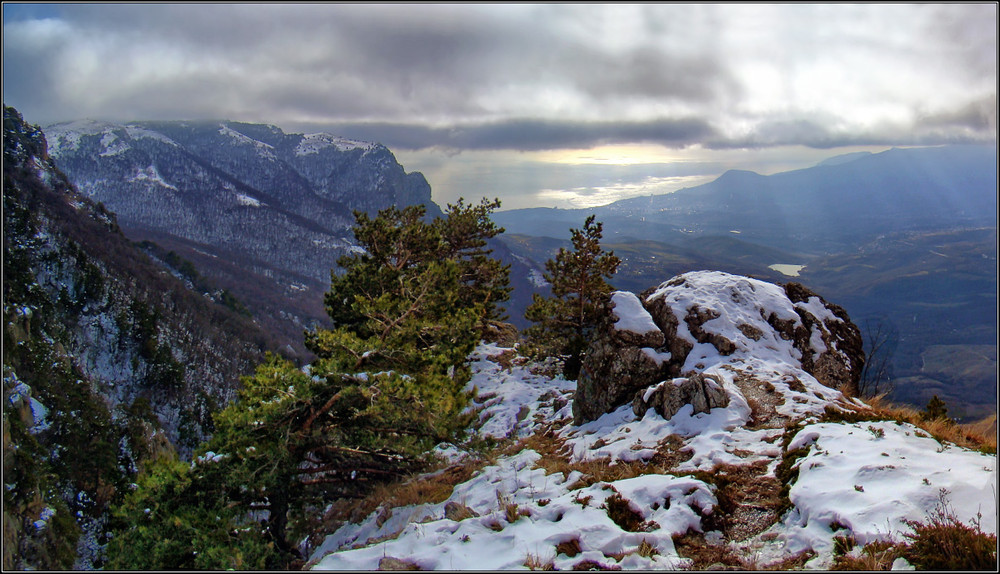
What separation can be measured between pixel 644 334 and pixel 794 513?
8538 mm

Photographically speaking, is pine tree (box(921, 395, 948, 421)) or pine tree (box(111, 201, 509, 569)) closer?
pine tree (box(111, 201, 509, 569))

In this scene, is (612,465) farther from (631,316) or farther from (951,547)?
(631,316)

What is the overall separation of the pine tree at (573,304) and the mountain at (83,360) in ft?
124

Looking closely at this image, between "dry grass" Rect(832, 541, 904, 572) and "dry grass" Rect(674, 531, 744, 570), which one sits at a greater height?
"dry grass" Rect(832, 541, 904, 572)

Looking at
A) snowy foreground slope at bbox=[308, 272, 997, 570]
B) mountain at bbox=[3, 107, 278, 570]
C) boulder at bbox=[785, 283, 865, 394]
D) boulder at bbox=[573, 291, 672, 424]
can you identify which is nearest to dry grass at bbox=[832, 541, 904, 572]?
snowy foreground slope at bbox=[308, 272, 997, 570]

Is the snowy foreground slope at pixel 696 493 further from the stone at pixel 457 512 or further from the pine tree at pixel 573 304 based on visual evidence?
the pine tree at pixel 573 304

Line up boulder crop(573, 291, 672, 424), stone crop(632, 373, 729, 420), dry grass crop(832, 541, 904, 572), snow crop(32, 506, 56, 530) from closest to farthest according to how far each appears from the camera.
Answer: dry grass crop(832, 541, 904, 572)
stone crop(632, 373, 729, 420)
boulder crop(573, 291, 672, 424)
snow crop(32, 506, 56, 530)

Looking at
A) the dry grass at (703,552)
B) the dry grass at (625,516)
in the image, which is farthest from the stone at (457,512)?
the dry grass at (703,552)

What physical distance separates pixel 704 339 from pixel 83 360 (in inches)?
5796

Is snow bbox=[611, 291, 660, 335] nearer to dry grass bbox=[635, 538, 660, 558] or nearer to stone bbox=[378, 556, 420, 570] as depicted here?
dry grass bbox=[635, 538, 660, 558]

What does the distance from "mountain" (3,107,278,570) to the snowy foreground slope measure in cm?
4223

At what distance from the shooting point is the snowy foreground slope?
6.25 meters

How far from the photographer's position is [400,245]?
76.8ft

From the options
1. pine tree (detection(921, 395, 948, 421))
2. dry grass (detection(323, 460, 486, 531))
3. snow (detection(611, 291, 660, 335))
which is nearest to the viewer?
dry grass (detection(323, 460, 486, 531))
